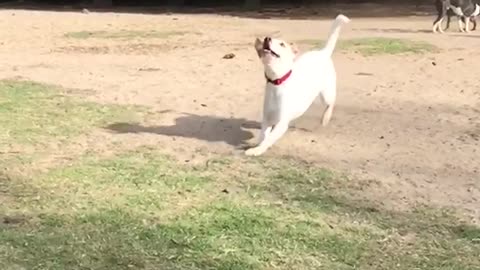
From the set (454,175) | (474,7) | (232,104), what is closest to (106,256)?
(454,175)

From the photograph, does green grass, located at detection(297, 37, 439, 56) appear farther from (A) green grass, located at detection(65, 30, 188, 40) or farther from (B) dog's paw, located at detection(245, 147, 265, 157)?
(B) dog's paw, located at detection(245, 147, 265, 157)

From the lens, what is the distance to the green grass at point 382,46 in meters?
10.4

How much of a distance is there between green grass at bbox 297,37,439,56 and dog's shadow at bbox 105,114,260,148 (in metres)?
4.11

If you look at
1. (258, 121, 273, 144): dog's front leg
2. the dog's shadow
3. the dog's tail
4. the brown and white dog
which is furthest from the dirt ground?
the dog's tail

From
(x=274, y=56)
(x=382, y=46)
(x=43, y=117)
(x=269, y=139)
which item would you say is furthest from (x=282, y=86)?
(x=382, y=46)

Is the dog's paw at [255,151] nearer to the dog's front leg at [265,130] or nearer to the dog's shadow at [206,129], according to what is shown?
the dog's front leg at [265,130]

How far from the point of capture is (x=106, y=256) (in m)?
3.69

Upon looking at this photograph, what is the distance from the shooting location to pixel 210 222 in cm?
412

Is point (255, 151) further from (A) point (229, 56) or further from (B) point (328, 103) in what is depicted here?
(A) point (229, 56)

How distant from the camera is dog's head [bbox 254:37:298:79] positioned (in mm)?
5387

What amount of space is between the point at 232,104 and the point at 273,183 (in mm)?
2390

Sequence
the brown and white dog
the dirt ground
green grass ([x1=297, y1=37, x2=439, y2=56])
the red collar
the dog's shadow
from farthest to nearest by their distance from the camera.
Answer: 1. the brown and white dog
2. green grass ([x1=297, y1=37, x2=439, y2=56])
3. the dog's shadow
4. the red collar
5. the dirt ground

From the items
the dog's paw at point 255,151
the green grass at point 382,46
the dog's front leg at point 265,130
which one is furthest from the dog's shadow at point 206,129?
the green grass at point 382,46

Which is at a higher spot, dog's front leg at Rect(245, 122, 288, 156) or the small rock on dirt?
dog's front leg at Rect(245, 122, 288, 156)
